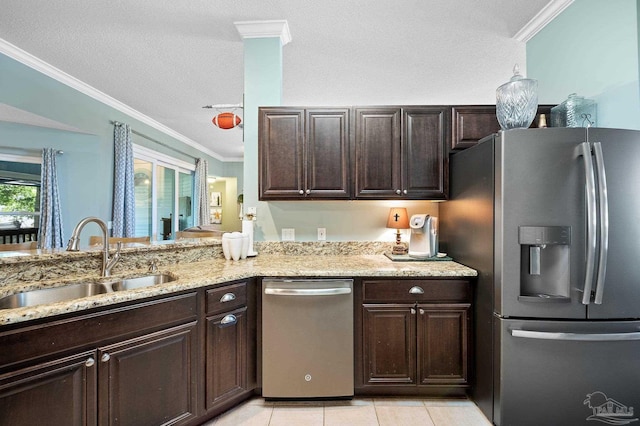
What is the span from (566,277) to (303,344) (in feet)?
5.24

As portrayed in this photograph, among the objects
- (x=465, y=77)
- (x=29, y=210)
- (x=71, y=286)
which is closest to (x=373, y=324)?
(x=71, y=286)

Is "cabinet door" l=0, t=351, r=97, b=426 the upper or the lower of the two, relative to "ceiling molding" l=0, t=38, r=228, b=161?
lower

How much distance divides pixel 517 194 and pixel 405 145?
0.94m

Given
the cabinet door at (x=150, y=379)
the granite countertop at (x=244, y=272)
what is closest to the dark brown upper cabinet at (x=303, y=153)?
the granite countertop at (x=244, y=272)

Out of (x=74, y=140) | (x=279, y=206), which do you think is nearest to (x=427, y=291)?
(x=279, y=206)

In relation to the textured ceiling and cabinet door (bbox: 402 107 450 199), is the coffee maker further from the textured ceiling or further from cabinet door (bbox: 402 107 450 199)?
the textured ceiling

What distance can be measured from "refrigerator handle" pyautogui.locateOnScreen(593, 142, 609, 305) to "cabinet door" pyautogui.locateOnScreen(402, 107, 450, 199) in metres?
0.93

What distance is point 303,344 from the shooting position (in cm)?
196

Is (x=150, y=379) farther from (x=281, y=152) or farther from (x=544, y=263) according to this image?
(x=544, y=263)

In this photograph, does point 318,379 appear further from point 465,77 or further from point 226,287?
point 465,77

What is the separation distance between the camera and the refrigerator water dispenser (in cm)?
163

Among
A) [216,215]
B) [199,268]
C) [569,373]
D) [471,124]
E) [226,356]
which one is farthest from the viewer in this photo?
[216,215]

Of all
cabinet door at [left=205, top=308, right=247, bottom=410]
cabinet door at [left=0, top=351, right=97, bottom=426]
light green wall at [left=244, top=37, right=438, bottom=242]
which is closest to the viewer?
cabinet door at [left=0, top=351, right=97, bottom=426]

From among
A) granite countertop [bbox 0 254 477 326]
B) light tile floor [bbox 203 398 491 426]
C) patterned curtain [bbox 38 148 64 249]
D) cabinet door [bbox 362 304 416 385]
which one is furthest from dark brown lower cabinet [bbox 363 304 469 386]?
patterned curtain [bbox 38 148 64 249]
